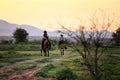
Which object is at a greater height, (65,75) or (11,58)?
(11,58)

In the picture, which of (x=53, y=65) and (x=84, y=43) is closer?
(x=84, y=43)

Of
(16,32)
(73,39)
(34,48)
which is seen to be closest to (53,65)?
(73,39)

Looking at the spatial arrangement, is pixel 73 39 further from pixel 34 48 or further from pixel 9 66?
pixel 34 48

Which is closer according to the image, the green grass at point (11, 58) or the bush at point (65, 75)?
the bush at point (65, 75)

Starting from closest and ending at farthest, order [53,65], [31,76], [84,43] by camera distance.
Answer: [84,43]
[31,76]
[53,65]

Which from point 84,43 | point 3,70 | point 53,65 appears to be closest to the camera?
point 84,43

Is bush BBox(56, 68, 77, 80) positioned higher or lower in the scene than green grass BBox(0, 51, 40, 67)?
lower

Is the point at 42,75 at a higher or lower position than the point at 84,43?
lower

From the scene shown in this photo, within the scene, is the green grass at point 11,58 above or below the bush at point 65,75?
above

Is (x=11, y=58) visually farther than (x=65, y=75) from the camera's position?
Yes

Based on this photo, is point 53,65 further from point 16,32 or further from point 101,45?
point 16,32

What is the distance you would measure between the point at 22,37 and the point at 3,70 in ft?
120

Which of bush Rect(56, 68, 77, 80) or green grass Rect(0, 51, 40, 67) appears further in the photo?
green grass Rect(0, 51, 40, 67)

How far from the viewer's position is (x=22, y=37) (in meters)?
55.9
